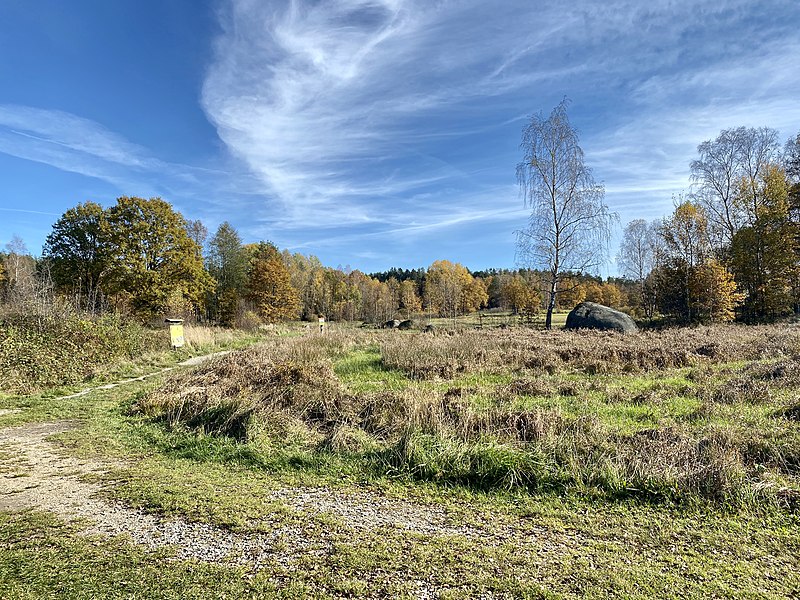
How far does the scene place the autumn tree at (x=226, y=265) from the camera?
3982cm

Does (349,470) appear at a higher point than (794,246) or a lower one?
lower

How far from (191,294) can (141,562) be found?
30.4 metres

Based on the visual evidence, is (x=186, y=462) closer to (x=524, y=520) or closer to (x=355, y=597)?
(x=355, y=597)

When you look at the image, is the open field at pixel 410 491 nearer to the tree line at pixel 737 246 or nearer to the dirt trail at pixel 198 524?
Result: the dirt trail at pixel 198 524

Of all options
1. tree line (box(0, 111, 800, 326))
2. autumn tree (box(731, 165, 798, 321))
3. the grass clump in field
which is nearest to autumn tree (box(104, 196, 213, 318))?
tree line (box(0, 111, 800, 326))

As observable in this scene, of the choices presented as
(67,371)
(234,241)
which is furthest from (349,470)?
(234,241)

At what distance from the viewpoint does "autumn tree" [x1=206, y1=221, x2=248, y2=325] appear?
39.8 metres

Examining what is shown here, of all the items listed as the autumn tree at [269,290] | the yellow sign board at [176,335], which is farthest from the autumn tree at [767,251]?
the autumn tree at [269,290]

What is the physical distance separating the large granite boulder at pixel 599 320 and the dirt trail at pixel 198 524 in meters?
17.4

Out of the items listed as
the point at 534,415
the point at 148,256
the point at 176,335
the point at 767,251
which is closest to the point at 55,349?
the point at 176,335

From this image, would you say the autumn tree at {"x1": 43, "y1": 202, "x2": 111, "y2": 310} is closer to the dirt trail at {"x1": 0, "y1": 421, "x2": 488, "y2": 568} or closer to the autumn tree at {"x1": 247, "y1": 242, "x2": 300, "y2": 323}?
the autumn tree at {"x1": 247, "y1": 242, "x2": 300, "y2": 323}

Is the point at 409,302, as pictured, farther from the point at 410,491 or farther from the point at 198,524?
the point at 198,524

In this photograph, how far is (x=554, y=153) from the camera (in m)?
21.1

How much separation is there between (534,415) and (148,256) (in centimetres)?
2955
